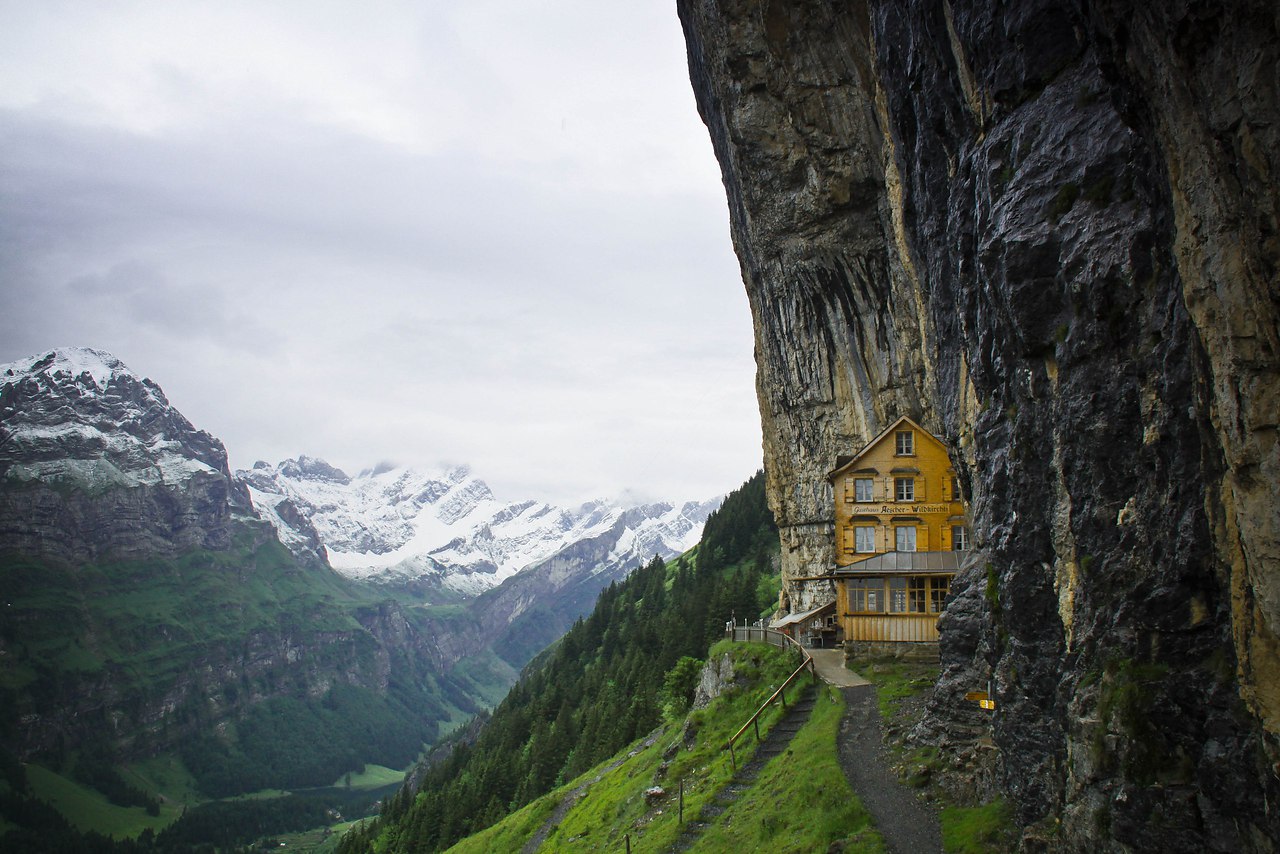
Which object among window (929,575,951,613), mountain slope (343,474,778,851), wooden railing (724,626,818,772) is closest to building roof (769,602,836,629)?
wooden railing (724,626,818,772)

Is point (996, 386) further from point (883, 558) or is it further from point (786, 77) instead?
point (786, 77)

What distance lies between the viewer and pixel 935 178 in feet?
76.7

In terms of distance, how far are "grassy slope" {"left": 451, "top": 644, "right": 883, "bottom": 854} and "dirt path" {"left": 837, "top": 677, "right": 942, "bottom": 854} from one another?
0.43 m

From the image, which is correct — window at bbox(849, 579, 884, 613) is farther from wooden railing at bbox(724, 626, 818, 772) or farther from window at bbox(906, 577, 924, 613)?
wooden railing at bbox(724, 626, 818, 772)

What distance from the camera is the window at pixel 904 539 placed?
47.3 metres

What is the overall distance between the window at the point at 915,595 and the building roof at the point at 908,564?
521 mm

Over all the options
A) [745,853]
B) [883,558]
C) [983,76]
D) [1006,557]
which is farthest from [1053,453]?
[883,558]

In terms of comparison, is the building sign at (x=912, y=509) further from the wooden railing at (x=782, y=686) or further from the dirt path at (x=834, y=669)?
the wooden railing at (x=782, y=686)

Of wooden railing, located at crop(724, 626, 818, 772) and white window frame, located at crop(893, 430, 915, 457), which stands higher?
white window frame, located at crop(893, 430, 915, 457)

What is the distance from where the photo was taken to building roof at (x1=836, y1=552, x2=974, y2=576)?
38562mm

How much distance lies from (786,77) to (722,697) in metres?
33.1

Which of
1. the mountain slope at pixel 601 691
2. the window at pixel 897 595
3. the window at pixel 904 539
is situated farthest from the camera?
the mountain slope at pixel 601 691

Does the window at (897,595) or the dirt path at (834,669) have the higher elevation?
the window at (897,595)

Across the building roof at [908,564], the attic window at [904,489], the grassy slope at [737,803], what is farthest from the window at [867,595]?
the attic window at [904,489]
